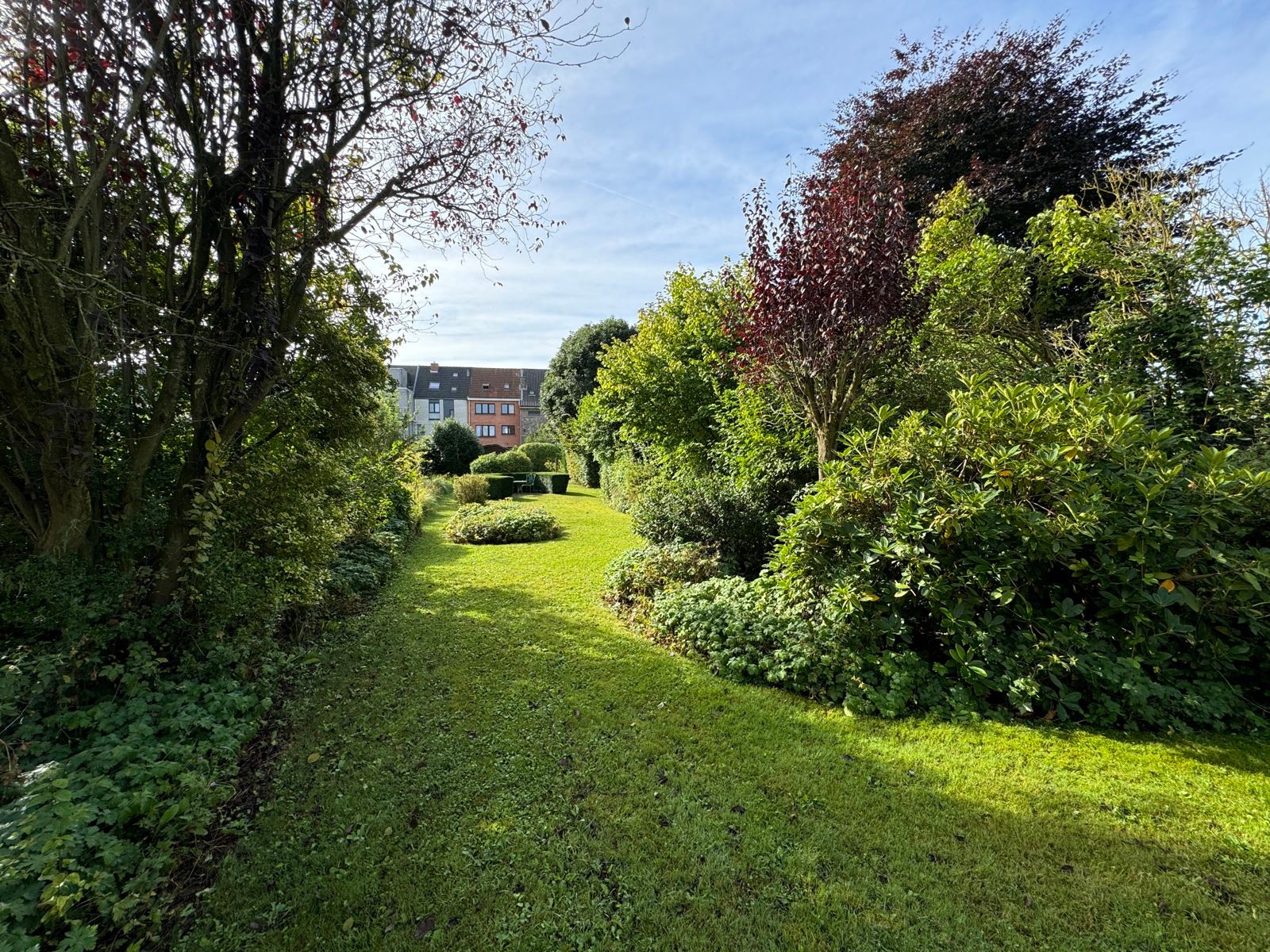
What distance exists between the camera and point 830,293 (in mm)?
4812

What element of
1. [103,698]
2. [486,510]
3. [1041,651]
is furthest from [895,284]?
[486,510]

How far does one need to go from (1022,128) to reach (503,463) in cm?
1898

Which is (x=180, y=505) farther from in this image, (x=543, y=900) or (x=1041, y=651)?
(x=1041, y=651)

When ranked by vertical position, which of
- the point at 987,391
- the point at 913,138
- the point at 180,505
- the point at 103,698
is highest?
the point at 913,138

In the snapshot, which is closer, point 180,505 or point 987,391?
point 180,505

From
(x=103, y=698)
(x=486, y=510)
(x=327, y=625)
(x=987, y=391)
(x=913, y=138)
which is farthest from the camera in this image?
(x=486, y=510)

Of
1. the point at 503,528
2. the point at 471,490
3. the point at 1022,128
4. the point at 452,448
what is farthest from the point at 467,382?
the point at 1022,128

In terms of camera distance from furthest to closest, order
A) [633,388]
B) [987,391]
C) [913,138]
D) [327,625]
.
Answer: [633,388]
[913,138]
[327,625]
[987,391]

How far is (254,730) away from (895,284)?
650cm

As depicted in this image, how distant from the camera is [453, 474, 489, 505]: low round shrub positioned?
48.0ft

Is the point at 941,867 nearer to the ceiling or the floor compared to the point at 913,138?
nearer to the floor

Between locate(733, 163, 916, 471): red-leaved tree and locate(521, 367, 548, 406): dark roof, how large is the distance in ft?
131

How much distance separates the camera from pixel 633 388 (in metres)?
10.4

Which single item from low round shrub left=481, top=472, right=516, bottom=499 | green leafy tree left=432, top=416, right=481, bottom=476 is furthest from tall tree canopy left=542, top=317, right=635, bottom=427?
low round shrub left=481, top=472, right=516, bottom=499
